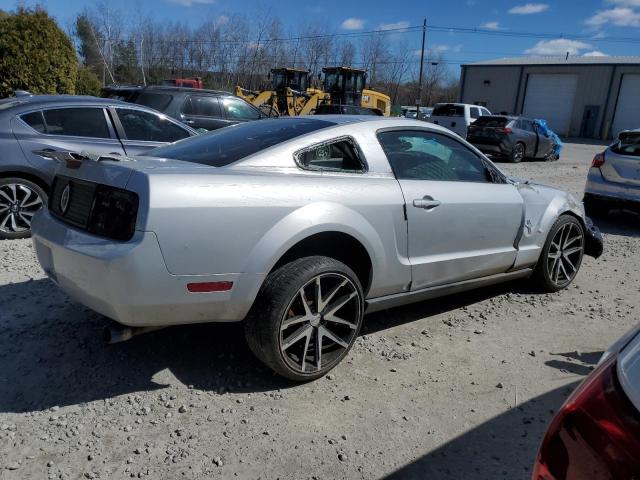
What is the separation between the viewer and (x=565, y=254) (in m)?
4.99

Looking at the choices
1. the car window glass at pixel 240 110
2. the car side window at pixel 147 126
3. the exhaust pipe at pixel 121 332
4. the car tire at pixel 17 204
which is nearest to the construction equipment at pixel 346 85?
the car window glass at pixel 240 110

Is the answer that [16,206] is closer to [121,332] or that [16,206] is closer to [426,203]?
[121,332]

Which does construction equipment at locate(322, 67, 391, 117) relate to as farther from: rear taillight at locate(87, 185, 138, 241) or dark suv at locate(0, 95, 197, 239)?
rear taillight at locate(87, 185, 138, 241)

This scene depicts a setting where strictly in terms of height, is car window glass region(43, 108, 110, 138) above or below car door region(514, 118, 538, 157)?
above

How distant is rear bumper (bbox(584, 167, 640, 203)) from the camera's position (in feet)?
26.3

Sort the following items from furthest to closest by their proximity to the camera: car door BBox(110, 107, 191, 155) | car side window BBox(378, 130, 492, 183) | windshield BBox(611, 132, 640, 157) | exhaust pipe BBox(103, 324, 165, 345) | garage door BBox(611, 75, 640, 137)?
garage door BBox(611, 75, 640, 137) → windshield BBox(611, 132, 640, 157) → car door BBox(110, 107, 191, 155) → car side window BBox(378, 130, 492, 183) → exhaust pipe BBox(103, 324, 165, 345)

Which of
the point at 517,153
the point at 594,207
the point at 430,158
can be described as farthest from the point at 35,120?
the point at 517,153

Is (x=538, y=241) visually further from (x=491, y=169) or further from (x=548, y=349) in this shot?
(x=548, y=349)

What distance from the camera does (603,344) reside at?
13.1 feet

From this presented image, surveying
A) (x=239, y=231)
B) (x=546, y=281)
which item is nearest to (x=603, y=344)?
(x=546, y=281)

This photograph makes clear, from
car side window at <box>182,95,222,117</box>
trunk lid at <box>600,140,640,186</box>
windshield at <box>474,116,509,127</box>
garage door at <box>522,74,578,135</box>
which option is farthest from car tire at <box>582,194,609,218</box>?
garage door at <box>522,74,578,135</box>

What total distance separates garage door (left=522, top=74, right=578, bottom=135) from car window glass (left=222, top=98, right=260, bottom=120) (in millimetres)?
39949

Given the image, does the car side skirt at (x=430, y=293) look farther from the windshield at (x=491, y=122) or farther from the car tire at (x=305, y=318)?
the windshield at (x=491, y=122)

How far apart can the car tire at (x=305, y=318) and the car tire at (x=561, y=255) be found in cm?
230
